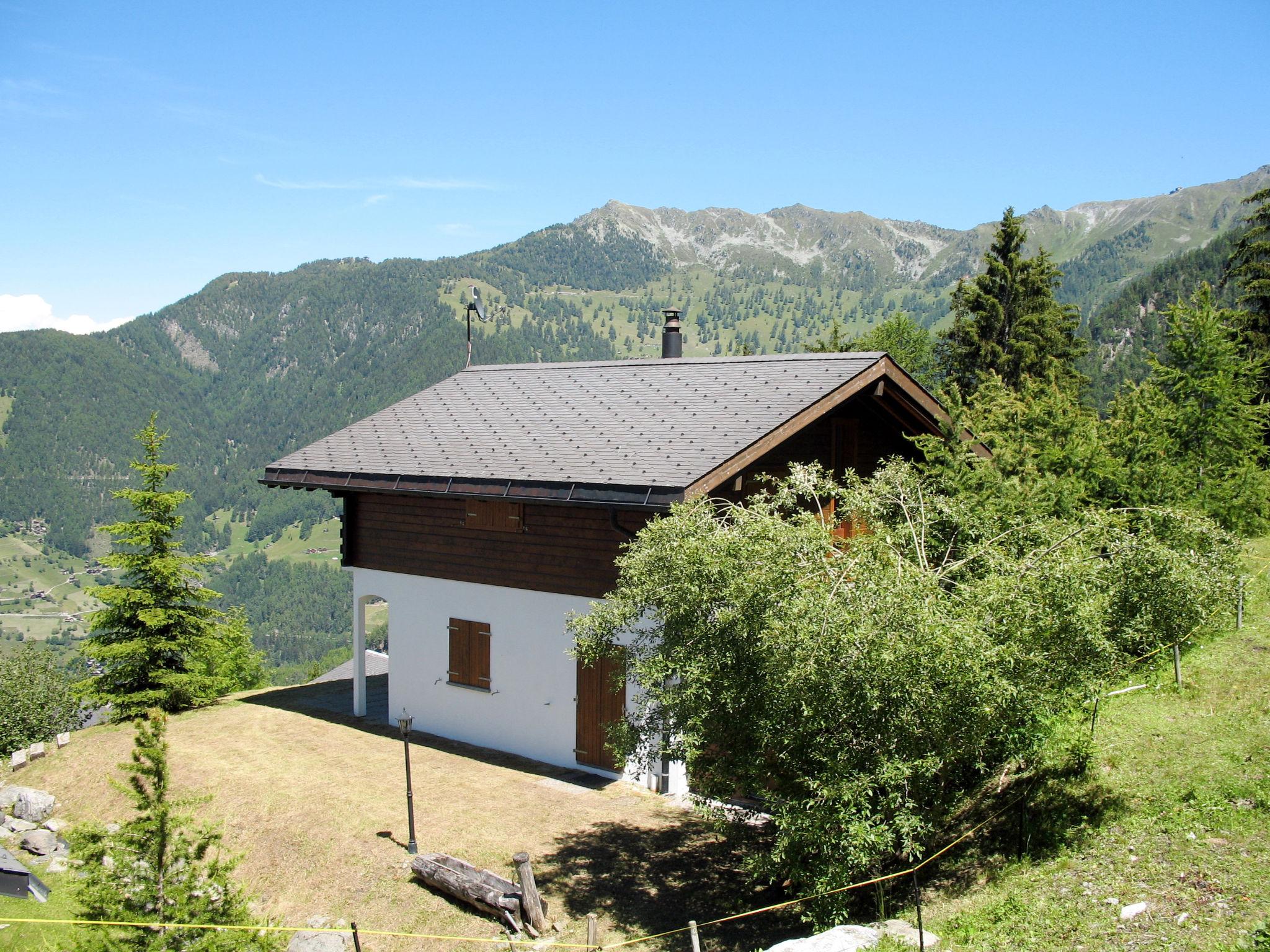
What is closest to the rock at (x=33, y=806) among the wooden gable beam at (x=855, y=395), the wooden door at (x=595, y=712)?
the wooden door at (x=595, y=712)

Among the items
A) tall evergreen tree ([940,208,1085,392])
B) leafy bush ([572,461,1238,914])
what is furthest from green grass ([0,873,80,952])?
tall evergreen tree ([940,208,1085,392])

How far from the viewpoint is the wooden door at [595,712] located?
1294cm

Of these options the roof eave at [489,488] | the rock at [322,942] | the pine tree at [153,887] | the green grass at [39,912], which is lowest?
the green grass at [39,912]

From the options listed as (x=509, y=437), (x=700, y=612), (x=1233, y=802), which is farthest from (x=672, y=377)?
(x=1233, y=802)

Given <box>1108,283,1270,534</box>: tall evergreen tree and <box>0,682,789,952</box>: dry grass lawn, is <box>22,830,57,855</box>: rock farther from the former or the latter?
<box>1108,283,1270,534</box>: tall evergreen tree

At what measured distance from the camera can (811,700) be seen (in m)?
7.18

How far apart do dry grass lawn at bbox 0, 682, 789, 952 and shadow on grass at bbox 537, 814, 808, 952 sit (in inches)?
0.8

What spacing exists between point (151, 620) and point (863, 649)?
15550mm

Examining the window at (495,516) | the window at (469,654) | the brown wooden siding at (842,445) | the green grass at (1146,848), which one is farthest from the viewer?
the window at (469,654)

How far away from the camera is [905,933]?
7.20 metres

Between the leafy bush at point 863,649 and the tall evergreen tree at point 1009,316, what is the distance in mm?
26406

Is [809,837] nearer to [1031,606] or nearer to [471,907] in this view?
[1031,606]

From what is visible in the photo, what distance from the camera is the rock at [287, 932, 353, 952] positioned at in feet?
29.8

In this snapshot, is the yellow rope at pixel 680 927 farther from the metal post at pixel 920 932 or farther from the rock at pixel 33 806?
the rock at pixel 33 806
